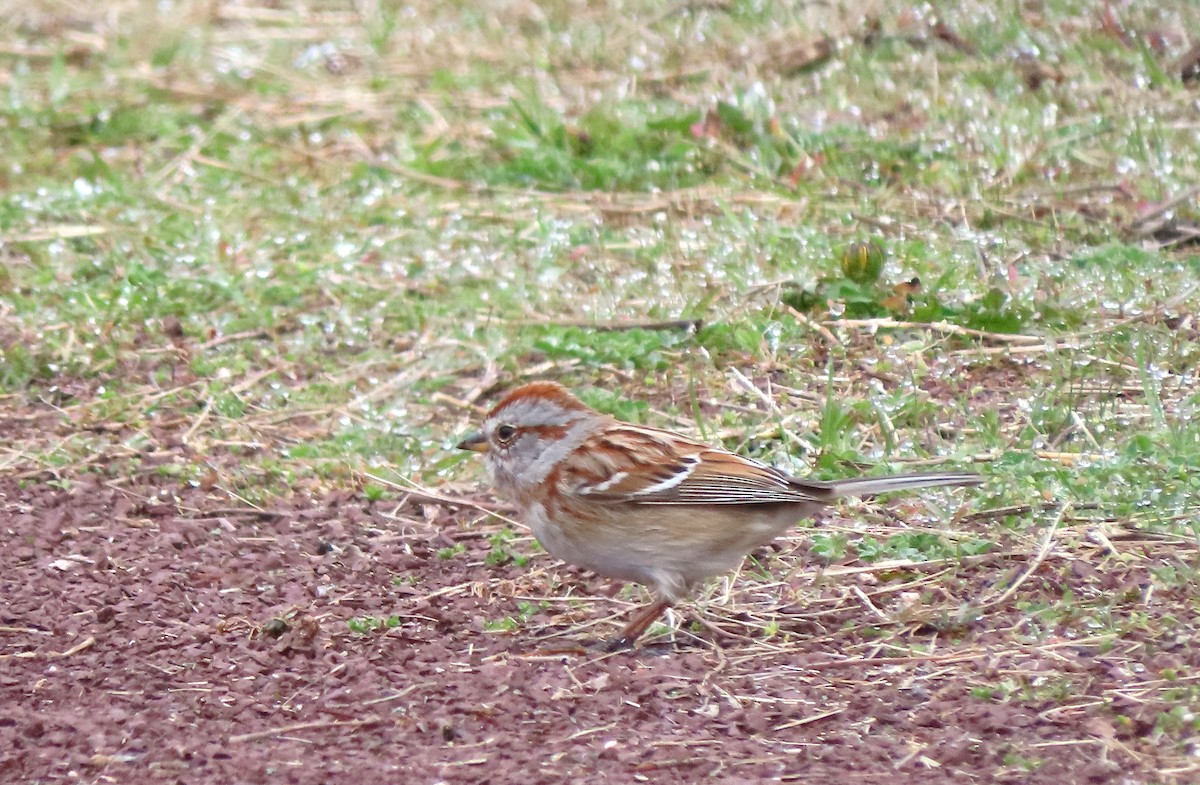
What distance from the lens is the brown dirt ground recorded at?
3.59 m

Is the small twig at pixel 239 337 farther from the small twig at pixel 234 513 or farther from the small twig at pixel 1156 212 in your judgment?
the small twig at pixel 1156 212

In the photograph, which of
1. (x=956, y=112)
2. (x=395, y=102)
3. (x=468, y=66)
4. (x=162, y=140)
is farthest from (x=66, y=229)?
(x=956, y=112)

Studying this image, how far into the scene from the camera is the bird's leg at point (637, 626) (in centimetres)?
438

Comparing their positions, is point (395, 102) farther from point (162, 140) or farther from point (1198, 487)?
point (1198, 487)

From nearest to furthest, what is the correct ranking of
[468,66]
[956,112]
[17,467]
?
[17,467] → [956,112] → [468,66]

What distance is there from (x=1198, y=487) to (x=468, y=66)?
613 centimetres

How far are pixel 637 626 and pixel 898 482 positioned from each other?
32.0 inches

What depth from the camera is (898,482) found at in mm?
4398

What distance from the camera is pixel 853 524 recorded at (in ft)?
16.4

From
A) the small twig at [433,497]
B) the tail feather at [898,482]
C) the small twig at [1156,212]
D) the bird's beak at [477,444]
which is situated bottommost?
the small twig at [433,497]

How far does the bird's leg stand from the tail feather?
1.88 feet

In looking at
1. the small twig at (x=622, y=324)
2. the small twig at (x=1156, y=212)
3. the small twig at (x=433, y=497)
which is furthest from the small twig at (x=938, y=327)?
the small twig at (x=433, y=497)

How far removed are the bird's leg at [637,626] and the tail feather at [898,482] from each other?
0.57 metres

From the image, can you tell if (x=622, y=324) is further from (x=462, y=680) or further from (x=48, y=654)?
(x=48, y=654)
